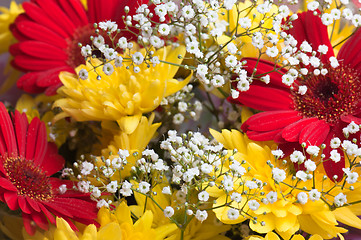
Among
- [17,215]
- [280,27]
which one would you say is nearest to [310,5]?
[280,27]

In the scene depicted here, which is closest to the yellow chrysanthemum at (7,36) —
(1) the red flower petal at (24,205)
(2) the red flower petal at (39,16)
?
(2) the red flower petal at (39,16)

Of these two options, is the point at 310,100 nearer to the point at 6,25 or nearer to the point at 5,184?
the point at 5,184

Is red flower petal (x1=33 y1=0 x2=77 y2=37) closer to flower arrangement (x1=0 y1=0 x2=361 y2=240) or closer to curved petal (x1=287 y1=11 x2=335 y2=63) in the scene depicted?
flower arrangement (x1=0 y1=0 x2=361 y2=240)

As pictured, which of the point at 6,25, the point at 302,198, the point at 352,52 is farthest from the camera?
the point at 6,25

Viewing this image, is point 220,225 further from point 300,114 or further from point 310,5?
point 310,5

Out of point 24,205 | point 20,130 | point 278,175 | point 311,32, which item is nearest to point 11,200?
point 24,205

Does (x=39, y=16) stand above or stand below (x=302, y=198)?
above

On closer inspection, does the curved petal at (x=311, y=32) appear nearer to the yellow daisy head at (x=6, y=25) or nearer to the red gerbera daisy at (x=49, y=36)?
the red gerbera daisy at (x=49, y=36)

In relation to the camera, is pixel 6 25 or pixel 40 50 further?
pixel 6 25
